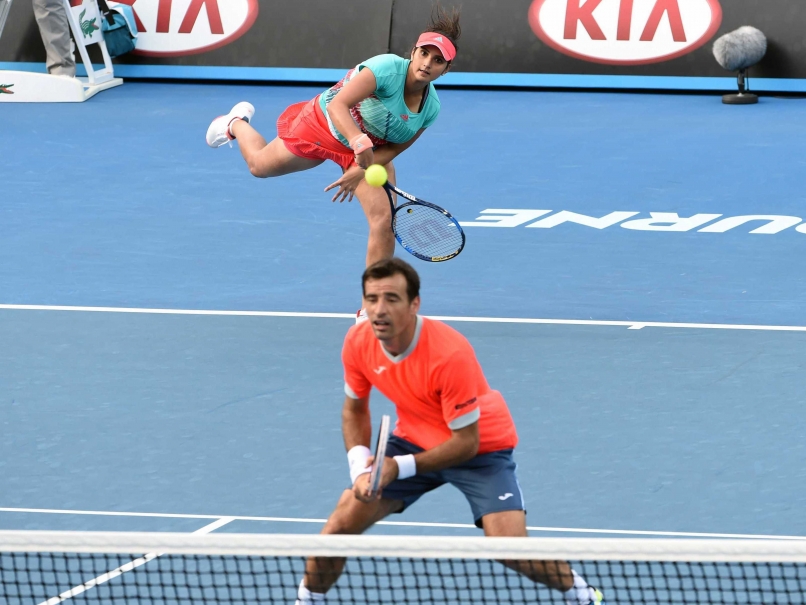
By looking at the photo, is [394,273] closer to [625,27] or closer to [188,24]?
[625,27]

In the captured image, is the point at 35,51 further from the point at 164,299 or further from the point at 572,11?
the point at 164,299

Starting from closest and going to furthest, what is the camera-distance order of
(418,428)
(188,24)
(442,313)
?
(418,428) → (442,313) → (188,24)

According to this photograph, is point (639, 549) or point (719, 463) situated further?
point (719, 463)

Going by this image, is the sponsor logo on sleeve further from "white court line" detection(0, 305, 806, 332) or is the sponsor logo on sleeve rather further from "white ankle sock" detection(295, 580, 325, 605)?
"white ankle sock" detection(295, 580, 325, 605)

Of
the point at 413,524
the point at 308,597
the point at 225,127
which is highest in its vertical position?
the point at 308,597

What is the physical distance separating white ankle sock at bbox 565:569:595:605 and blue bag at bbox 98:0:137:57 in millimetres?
13158

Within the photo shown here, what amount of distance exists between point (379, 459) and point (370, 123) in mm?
4222

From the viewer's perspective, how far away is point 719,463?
6.74m

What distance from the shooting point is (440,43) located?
7.91m

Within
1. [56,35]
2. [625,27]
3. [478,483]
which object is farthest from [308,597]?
[56,35]

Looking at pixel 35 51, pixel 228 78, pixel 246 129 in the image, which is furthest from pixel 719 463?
pixel 35 51

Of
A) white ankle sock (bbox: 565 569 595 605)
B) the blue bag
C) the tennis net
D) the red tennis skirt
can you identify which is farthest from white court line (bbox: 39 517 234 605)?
the blue bag

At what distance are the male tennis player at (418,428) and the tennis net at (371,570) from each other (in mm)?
154

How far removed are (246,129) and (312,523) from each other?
4.20 meters
